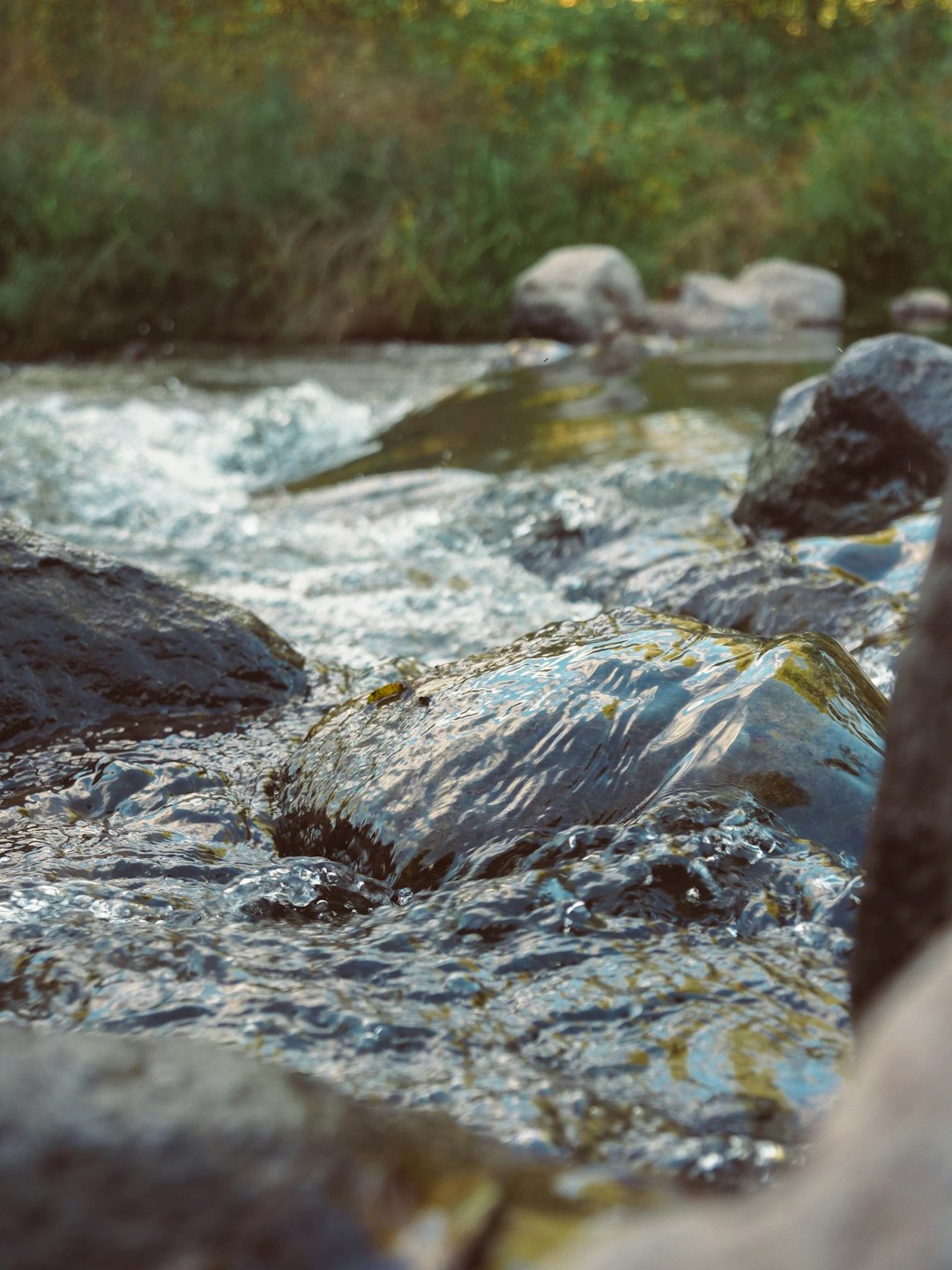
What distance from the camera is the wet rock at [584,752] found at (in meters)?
2.20

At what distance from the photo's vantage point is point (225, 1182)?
0.96m

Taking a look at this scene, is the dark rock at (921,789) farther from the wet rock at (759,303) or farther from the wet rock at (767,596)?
the wet rock at (759,303)

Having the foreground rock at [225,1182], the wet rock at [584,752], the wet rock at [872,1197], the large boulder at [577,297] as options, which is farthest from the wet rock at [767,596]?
the large boulder at [577,297]

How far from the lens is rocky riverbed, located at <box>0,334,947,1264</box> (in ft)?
5.17

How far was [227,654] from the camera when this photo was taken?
3.22 m

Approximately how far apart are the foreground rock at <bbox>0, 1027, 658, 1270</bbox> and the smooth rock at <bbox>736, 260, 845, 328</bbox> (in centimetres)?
1156

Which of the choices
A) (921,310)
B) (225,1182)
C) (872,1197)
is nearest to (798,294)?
(921,310)

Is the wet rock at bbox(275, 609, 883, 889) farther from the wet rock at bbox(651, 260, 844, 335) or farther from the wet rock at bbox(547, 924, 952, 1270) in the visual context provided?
the wet rock at bbox(651, 260, 844, 335)

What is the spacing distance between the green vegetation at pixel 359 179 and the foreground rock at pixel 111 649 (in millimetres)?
8249

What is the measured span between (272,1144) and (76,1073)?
0.58 feet

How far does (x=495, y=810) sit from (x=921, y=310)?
431 inches

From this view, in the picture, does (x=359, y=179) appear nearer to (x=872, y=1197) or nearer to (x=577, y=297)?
(x=577, y=297)

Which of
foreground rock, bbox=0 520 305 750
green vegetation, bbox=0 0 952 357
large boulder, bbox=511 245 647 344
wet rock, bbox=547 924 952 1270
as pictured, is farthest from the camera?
green vegetation, bbox=0 0 952 357

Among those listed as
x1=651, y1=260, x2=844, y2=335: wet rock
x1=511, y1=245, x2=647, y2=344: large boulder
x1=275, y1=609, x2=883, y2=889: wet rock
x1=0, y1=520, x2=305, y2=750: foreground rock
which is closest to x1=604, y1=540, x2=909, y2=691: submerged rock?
x1=275, y1=609, x2=883, y2=889: wet rock
